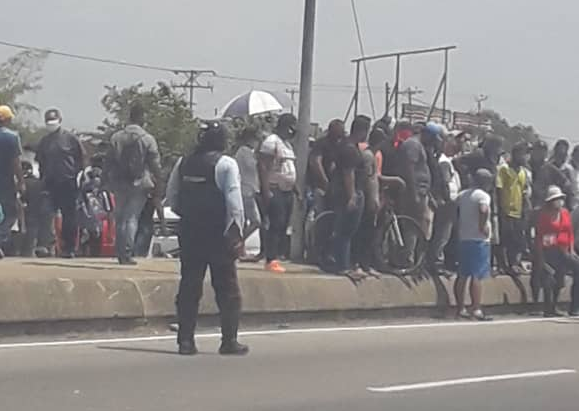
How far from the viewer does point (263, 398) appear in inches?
404

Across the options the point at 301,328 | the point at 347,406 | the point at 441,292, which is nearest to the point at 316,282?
the point at 301,328

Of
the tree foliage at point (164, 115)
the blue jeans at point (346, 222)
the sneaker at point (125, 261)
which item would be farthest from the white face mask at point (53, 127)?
the tree foliage at point (164, 115)

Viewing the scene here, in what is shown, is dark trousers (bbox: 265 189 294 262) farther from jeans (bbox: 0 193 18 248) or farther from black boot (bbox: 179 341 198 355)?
black boot (bbox: 179 341 198 355)

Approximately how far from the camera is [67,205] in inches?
643

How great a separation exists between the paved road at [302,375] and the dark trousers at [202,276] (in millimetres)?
349

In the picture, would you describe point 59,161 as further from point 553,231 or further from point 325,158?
point 553,231

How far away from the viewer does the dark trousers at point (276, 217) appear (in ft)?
53.4

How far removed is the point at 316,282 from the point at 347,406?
582 centimetres

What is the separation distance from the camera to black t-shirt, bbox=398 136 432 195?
16578 millimetres

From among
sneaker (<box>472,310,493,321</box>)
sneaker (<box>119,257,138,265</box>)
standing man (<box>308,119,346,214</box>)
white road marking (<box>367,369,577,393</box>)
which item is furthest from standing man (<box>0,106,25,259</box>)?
white road marking (<box>367,369,577,393</box>)

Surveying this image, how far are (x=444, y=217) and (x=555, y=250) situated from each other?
1.77 metres

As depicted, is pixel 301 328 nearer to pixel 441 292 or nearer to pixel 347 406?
pixel 441 292

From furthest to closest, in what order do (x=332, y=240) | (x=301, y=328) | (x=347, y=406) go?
(x=332, y=240), (x=301, y=328), (x=347, y=406)

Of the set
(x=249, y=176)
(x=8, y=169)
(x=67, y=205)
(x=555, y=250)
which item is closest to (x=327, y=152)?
(x=249, y=176)
